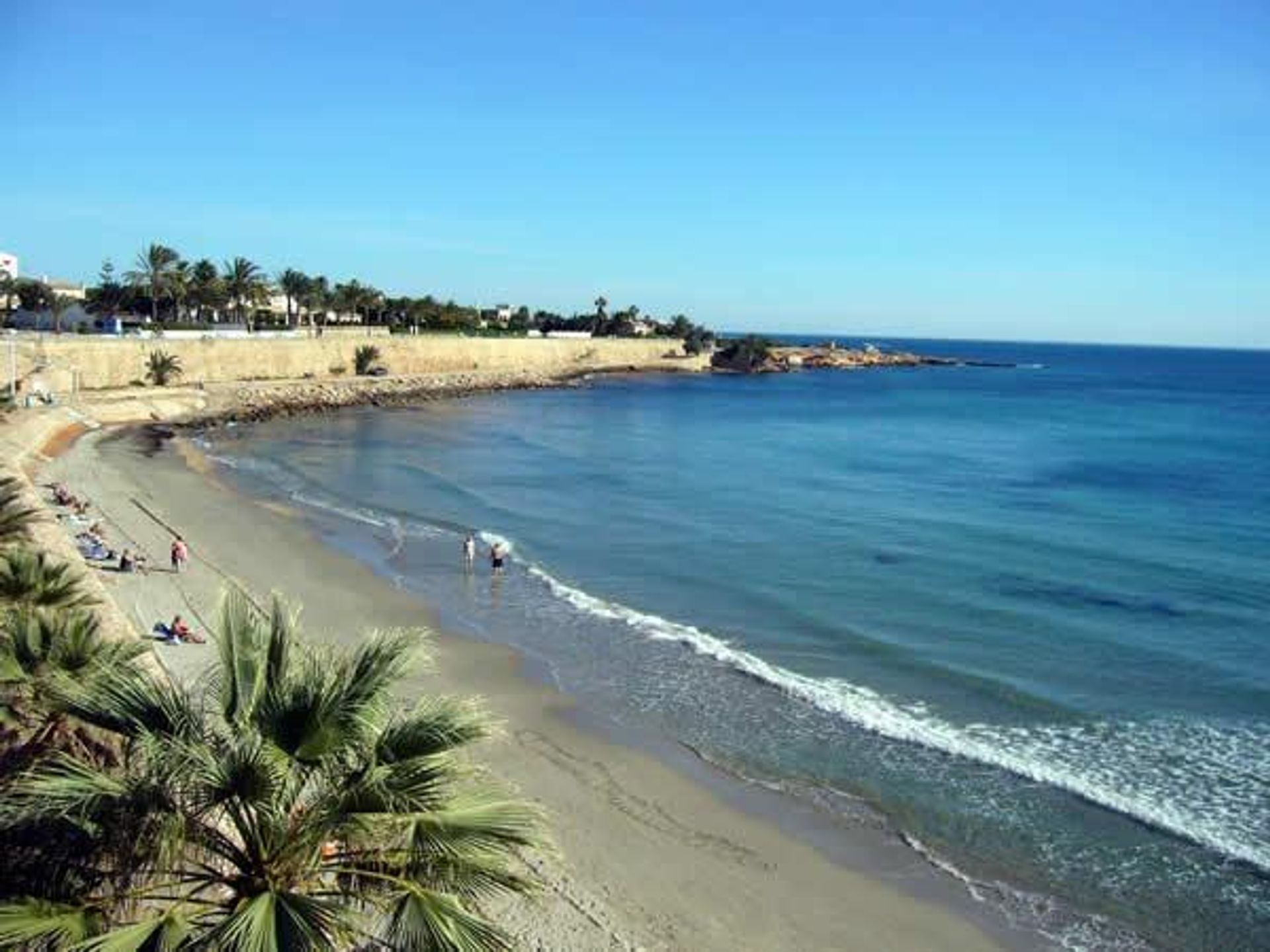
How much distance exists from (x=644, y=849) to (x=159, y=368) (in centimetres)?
6326

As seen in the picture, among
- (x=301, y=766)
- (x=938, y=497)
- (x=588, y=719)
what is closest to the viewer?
(x=301, y=766)

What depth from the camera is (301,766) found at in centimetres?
640

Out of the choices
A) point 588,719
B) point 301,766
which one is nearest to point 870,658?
point 588,719

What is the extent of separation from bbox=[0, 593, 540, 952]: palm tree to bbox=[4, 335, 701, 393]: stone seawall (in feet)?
192

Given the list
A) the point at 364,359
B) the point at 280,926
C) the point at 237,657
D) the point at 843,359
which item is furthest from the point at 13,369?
the point at 843,359

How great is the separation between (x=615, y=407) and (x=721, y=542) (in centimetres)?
5652

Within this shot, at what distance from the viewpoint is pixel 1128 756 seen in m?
18.3

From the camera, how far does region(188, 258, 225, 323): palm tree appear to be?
9412 cm

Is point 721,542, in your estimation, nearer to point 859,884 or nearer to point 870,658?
point 870,658

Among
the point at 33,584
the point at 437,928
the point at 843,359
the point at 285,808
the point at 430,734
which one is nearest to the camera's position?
the point at 437,928

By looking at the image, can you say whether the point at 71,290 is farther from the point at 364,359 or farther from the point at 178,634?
the point at 178,634

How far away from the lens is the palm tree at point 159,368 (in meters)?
69.2

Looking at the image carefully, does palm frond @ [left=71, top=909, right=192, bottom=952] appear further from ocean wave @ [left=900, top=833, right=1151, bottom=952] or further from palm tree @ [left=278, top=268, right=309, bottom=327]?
palm tree @ [left=278, top=268, right=309, bottom=327]

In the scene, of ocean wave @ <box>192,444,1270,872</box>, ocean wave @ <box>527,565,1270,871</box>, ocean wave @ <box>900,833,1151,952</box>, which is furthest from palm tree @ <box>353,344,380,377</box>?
ocean wave @ <box>900,833,1151,952</box>
